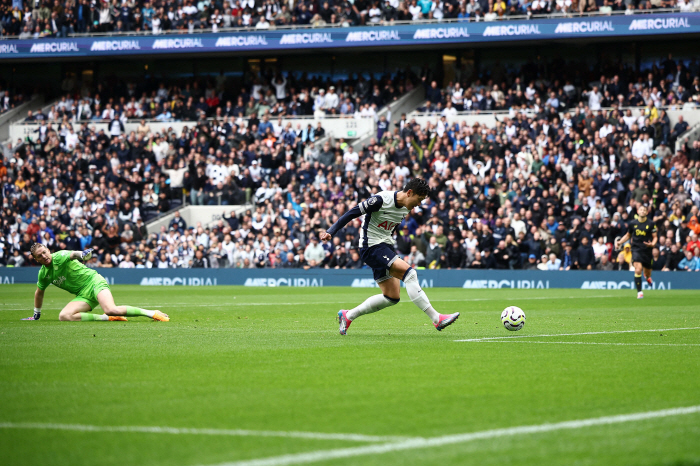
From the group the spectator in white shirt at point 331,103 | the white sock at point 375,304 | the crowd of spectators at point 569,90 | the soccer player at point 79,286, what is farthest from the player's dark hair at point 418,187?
the spectator in white shirt at point 331,103

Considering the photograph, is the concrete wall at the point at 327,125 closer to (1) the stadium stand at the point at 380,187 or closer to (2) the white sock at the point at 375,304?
(1) the stadium stand at the point at 380,187

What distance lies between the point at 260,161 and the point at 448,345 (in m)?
26.5

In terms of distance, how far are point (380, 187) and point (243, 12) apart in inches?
536

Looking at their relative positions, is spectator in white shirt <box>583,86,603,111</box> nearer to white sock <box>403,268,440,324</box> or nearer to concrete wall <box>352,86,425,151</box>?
concrete wall <box>352,86,425,151</box>

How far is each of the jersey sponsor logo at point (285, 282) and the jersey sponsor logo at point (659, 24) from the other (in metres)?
14.9

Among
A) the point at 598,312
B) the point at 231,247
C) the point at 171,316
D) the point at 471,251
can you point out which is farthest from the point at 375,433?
the point at 231,247

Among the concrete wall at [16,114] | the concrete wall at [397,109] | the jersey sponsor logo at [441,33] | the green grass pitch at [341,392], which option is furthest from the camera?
the concrete wall at [16,114]

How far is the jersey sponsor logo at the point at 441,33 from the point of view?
37.6 metres

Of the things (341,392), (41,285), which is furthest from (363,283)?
(341,392)

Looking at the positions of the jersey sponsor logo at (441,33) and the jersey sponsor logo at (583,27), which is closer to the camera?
the jersey sponsor logo at (583,27)

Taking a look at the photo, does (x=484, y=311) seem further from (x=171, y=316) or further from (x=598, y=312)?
(x=171, y=316)

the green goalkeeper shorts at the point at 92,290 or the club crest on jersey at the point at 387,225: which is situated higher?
the club crest on jersey at the point at 387,225

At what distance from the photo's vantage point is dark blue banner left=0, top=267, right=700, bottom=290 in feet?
91.3

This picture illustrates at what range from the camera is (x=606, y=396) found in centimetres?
701
